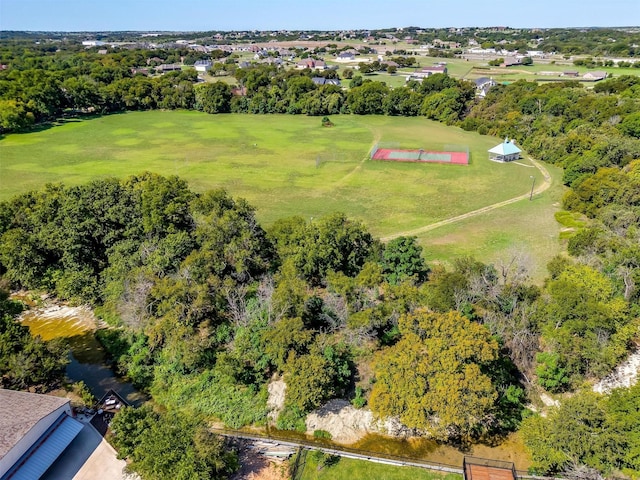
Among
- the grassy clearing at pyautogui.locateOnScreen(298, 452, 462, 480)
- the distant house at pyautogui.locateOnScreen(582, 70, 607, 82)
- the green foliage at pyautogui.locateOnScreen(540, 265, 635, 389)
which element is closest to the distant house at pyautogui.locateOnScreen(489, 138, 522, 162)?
the green foliage at pyautogui.locateOnScreen(540, 265, 635, 389)

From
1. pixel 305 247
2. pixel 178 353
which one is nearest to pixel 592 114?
pixel 305 247

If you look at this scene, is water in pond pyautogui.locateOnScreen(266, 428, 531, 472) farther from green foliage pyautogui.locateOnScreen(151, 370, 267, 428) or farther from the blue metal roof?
the blue metal roof

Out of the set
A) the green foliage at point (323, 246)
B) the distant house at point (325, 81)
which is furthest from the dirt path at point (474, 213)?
the distant house at point (325, 81)

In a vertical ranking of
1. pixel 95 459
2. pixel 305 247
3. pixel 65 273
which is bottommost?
pixel 95 459

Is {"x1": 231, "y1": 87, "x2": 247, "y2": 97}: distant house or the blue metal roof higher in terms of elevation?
{"x1": 231, "y1": 87, "x2": 247, "y2": 97}: distant house

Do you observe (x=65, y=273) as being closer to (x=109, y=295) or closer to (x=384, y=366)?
(x=109, y=295)

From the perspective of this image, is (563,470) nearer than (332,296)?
Yes
